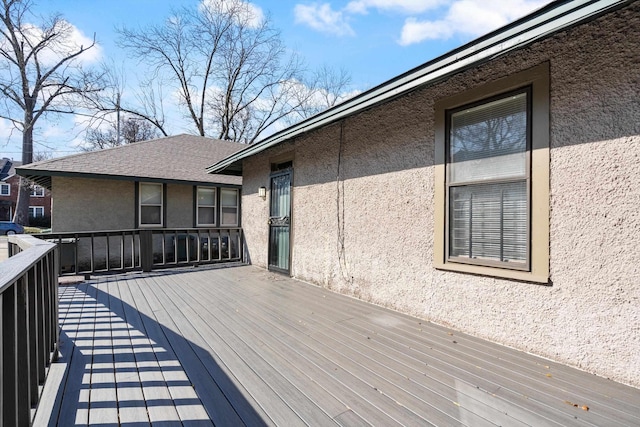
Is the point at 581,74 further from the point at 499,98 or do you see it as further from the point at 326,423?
the point at 326,423

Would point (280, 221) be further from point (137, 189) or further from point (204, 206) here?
point (137, 189)

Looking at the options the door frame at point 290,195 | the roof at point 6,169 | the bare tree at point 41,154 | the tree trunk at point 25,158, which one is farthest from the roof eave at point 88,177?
the roof at point 6,169

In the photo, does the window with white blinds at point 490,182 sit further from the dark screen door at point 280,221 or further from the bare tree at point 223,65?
the bare tree at point 223,65

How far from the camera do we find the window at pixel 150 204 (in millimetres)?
9414

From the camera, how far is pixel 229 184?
1017cm

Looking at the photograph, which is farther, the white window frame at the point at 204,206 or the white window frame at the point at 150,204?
the white window frame at the point at 204,206

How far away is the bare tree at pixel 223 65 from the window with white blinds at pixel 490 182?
19.2m

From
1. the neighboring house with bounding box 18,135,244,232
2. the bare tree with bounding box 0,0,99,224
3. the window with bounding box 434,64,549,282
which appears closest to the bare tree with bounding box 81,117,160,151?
the bare tree with bounding box 0,0,99,224

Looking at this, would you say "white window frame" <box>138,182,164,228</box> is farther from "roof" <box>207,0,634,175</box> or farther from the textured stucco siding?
"roof" <box>207,0,634,175</box>

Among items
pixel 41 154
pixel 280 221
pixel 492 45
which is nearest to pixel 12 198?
pixel 41 154

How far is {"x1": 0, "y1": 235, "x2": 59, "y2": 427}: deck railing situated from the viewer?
1392mm

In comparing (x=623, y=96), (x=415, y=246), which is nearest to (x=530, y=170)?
(x=623, y=96)

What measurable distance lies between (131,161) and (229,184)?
2890 millimetres

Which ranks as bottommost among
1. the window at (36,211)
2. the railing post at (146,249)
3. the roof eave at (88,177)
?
the railing post at (146,249)
